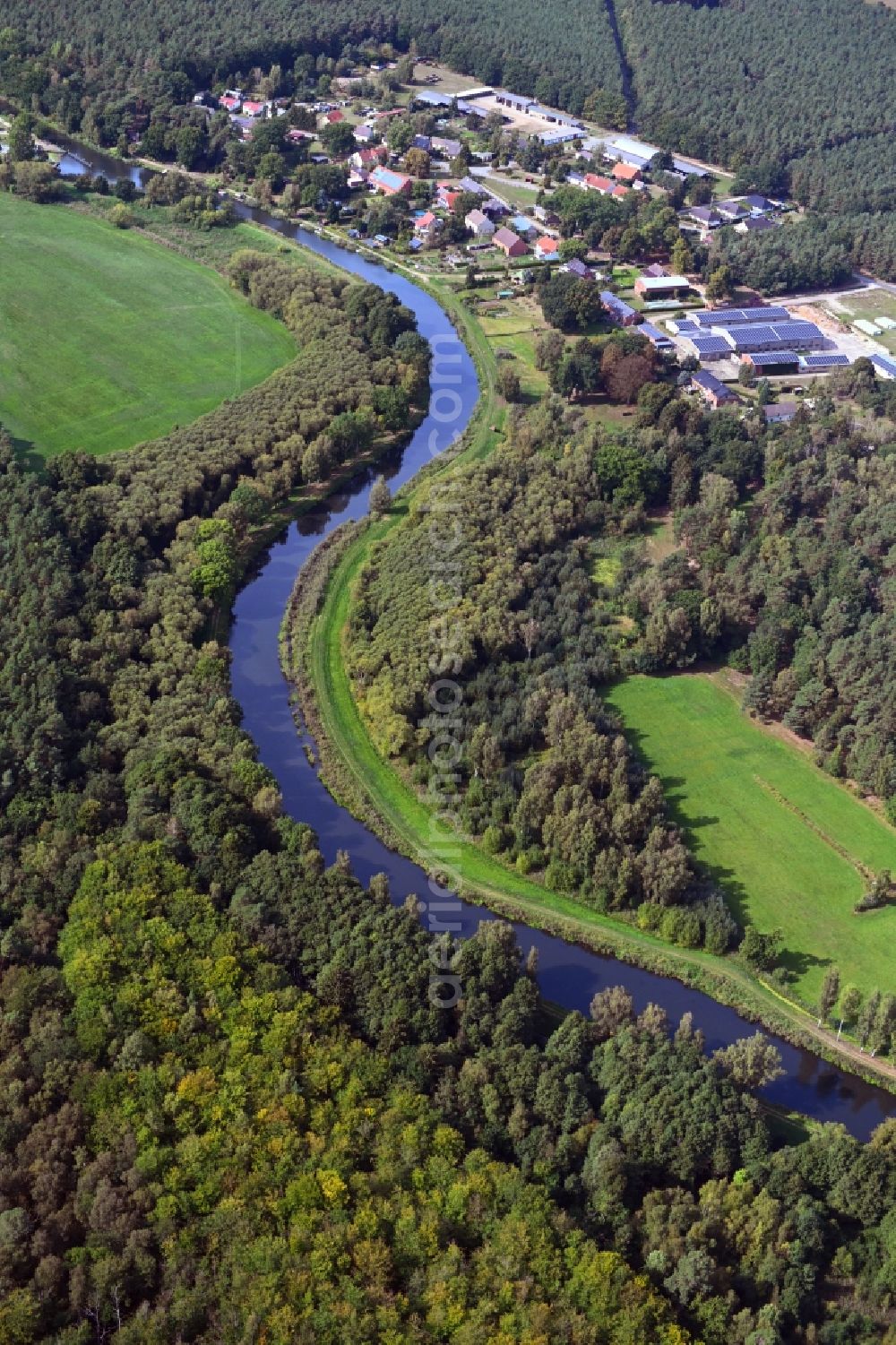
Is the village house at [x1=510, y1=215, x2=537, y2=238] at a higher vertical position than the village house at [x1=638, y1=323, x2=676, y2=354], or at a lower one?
higher

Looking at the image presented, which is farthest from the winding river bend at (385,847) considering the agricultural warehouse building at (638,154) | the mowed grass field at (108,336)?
the agricultural warehouse building at (638,154)

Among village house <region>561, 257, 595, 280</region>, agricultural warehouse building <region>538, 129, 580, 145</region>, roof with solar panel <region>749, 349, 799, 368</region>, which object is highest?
agricultural warehouse building <region>538, 129, 580, 145</region>

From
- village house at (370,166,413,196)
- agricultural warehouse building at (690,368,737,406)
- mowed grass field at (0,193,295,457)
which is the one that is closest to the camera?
mowed grass field at (0,193,295,457)

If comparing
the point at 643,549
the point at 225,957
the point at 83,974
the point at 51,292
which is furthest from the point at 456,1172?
the point at 51,292

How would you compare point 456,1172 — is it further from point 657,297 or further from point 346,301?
point 657,297

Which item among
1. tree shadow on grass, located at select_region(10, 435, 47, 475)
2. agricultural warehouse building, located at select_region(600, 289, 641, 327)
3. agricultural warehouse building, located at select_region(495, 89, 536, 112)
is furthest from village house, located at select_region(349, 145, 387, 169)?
tree shadow on grass, located at select_region(10, 435, 47, 475)

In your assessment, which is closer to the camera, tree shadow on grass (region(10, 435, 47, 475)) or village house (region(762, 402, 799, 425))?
tree shadow on grass (region(10, 435, 47, 475))

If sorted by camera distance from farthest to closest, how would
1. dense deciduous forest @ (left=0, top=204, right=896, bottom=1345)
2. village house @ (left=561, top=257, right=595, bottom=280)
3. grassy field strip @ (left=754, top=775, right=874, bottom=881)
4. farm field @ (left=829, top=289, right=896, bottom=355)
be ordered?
village house @ (left=561, top=257, right=595, bottom=280) < farm field @ (left=829, top=289, right=896, bottom=355) < grassy field strip @ (left=754, top=775, right=874, bottom=881) < dense deciduous forest @ (left=0, top=204, right=896, bottom=1345)

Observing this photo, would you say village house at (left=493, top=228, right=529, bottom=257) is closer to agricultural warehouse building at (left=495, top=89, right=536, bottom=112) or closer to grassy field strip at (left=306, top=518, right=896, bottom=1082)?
agricultural warehouse building at (left=495, top=89, right=536, bottom=112)
